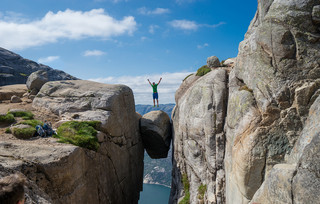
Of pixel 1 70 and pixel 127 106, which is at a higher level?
pixel 1 70

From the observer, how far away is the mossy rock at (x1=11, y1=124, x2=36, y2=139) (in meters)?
14.7

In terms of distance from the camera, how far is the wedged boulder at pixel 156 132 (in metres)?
28.0

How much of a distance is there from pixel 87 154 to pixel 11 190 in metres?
13.2

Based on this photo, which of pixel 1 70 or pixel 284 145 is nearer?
pixel 284 145

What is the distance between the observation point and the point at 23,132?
14.7m

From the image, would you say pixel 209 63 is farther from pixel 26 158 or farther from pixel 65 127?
pixel 26 158

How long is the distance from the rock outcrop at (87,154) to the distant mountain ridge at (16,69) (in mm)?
42614

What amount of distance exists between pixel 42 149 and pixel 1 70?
195ft

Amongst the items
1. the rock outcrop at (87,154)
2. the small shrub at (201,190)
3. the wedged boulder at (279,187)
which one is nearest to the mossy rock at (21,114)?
the rock outcrop at (87,154)

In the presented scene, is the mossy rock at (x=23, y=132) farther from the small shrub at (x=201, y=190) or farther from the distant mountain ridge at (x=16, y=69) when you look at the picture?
the distant mountain ridge at (x=16, y=69)

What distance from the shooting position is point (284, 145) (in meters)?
11.8

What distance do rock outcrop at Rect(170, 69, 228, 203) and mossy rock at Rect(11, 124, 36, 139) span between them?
12.2 meters

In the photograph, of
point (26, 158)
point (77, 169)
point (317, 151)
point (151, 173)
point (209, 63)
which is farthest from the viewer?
point (151, 173)

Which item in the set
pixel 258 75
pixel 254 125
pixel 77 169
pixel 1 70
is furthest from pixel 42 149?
pixel 1 70
